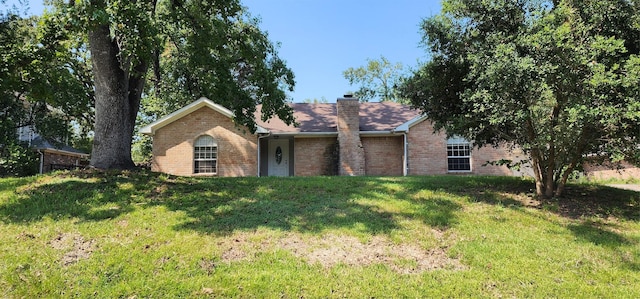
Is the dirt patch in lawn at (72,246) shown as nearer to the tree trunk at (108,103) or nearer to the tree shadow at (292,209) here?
the tree shadow at (292,209)

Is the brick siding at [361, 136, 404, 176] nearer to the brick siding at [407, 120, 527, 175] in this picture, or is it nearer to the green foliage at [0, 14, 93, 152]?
the brick siding at [407, 120, 527, 175]

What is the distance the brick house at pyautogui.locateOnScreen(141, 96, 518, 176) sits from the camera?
1828cm

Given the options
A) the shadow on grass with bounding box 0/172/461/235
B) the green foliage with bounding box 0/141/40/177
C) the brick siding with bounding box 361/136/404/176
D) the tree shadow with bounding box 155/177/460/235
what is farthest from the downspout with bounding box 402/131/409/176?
the green foliage with bounding box 0/141/40/177

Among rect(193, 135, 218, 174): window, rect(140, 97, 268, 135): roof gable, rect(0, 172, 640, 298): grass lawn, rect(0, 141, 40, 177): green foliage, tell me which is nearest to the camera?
rect(0, 172, 640, 298): grass lawn

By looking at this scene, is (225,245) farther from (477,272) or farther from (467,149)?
(467,149)

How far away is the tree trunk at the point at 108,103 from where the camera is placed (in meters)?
9.87

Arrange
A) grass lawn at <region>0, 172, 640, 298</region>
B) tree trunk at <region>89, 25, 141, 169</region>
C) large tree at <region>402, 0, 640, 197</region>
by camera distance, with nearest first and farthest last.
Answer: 1. grass lawn at <region>0, 172, 640, 298</region>
2. large tree at <region>402, 0, 640, 197</region>
3. tree trunk at <region>89, 25, 141, 169</region>

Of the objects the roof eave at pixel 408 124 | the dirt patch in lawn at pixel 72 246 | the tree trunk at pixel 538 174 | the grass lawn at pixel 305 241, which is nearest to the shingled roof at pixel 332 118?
the roof eave at pixel 408 124

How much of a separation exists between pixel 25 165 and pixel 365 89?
2858cm

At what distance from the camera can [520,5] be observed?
316 inches

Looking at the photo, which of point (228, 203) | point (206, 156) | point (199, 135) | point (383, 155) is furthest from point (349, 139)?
point (228, 203)

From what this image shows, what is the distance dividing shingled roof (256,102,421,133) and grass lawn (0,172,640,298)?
994cm

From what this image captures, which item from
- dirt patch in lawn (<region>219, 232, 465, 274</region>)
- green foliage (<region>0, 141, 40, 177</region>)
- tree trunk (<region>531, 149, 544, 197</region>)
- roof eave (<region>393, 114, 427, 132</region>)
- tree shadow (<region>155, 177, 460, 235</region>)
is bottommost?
dirt patch in lawn (<region>219, 232, 465, 274</region>)

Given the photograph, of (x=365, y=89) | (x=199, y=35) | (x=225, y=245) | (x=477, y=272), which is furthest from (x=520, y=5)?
(x=365, y=89)
